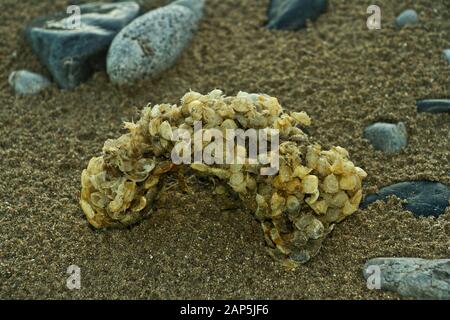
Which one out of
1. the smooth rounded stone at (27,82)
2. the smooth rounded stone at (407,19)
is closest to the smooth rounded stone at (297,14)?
the smooth rounded stone at (407,19)

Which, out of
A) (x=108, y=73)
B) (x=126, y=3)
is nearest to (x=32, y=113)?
(x=108, y=73)

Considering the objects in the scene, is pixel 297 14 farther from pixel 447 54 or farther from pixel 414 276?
pixel 414 276

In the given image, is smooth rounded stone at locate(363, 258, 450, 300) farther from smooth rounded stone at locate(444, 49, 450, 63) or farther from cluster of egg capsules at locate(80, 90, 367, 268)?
smooth rounded stone at locate(444, 49, 450, 63)

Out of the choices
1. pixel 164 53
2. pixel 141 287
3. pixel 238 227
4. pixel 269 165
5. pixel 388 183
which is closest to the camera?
pixel 269 165

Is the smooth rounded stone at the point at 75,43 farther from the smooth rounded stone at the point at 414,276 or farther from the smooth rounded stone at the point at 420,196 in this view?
the smooth rounded stone at the point at 414,276
